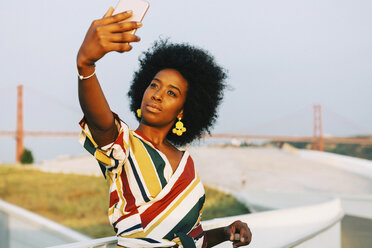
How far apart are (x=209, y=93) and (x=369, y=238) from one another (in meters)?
5.83

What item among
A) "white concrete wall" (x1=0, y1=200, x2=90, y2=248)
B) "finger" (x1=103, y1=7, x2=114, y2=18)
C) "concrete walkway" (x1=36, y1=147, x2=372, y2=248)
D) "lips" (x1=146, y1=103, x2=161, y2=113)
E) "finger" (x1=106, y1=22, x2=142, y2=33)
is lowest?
"concrete walkway" (x1=36, y1=147, x2=372, y2=248)

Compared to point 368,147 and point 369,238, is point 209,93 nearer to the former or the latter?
point 369,238

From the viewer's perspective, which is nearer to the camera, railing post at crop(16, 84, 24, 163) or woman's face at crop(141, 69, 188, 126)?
woman's face at crop(141, 69, 188, 126)

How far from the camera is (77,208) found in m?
10.5

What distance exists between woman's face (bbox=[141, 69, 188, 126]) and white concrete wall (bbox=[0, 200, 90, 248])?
9.82 feet

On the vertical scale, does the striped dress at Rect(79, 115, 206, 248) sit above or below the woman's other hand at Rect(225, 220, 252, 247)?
above

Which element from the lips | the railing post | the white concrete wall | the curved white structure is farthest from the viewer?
the railing post

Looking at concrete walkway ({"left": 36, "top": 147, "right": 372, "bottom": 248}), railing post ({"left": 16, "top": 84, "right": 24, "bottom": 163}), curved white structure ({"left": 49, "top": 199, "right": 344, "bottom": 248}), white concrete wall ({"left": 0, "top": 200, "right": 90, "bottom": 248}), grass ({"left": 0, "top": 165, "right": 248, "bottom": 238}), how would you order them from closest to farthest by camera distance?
1. curved white structure ({"left": 49, "top": 199, "right": 344, "bottom": 248})
2. white concrete wall ({"left": 0, "top": 200, "right": 90, "bottom": 248})
3. concrete walkway ({"left": 36, "top": 147, "right": 372, "bottom": 248})
4. grass ({"left": 0, "top": 165, "right": 248, "bottom": 238})
5. railing post ({"left": 16, "top": 84, "right": 24, "bottom": 163})

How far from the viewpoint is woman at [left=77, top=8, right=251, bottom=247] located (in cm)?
114

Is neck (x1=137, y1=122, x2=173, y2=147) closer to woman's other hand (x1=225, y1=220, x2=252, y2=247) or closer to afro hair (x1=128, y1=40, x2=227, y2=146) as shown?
→ afro hair (x1=128, y1=40, x2=227, y2=146)

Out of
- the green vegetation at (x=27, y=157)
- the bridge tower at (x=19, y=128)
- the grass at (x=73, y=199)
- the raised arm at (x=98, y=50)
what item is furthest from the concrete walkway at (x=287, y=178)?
the raised arm at (x=98, y=50)

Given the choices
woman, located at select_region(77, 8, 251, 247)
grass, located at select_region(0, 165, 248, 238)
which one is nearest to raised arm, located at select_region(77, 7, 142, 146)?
woman, located at select_region(77, 8, 251, 247)

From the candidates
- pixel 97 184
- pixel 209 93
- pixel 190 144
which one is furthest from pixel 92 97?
pixel 97 184

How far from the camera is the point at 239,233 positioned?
171 cm
